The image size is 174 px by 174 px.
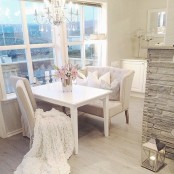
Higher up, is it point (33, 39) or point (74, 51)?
point (33, 39)

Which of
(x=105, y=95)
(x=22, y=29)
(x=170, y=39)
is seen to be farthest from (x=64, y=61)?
(x=170, y=39)

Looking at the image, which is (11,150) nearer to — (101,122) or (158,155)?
(101,122)

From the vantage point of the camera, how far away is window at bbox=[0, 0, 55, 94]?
3.26 m

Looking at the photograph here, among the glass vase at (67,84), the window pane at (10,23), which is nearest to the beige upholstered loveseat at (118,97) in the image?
the glass vase at (67,84)

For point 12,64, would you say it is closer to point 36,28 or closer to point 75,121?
point 36,28

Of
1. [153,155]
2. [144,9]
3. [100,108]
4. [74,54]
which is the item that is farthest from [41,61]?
[144,9]

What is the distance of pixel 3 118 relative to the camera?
3.16 meters

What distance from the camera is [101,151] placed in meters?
2.78

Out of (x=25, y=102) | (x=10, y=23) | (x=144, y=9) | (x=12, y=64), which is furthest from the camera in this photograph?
(x=144, y=9)

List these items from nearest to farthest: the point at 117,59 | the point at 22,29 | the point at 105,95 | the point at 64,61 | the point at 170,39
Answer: the point at 170,39
the point at 105,95
the point at 22,29
the point at 64,61
the point at 117,59

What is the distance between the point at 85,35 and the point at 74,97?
2151 millimetres

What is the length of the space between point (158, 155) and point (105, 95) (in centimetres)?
109

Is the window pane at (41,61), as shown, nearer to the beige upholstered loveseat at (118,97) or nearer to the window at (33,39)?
the window at (33,39)

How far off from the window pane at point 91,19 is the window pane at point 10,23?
62.5 inches
